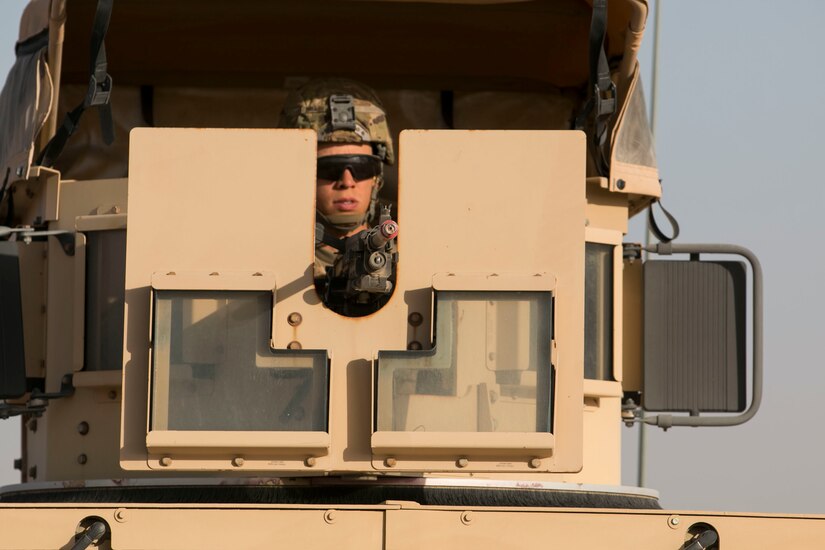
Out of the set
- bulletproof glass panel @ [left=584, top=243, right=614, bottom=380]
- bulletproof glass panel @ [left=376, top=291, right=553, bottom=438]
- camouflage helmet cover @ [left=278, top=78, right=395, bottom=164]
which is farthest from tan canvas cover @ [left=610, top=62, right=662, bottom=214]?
bulletproof glass panel @ [left=376, top=291, right=553, bottom=438]

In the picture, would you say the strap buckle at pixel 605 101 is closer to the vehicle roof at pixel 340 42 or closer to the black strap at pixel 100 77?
the vehicle roof at pixel 340 42

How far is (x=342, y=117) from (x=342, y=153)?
0.16 m

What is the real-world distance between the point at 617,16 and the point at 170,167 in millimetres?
2118

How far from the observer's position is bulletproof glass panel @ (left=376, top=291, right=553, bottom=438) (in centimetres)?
615

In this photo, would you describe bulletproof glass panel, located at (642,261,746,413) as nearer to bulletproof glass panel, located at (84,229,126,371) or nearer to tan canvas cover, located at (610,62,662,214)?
tan canvas cover, located at (610,62,662,214)

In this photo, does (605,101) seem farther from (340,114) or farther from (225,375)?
(225,375)

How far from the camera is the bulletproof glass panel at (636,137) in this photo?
7398 millimetres

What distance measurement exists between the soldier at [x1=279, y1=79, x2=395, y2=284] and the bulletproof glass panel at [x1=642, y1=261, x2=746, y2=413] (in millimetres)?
1282

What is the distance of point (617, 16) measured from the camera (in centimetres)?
732

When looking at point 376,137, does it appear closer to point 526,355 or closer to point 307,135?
point 307,135

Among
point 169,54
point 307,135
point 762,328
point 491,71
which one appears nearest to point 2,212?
point 169,54

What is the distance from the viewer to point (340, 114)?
742cm

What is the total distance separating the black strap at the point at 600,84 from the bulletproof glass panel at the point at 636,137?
8 cm

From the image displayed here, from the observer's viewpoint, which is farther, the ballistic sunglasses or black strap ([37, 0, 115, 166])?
the ballistic sunglasses
